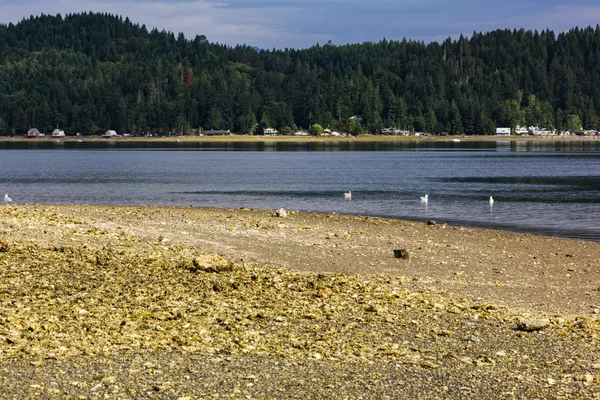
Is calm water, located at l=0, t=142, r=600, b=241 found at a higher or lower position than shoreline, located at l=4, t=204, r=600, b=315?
lower

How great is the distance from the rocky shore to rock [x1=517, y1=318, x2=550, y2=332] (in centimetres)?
3

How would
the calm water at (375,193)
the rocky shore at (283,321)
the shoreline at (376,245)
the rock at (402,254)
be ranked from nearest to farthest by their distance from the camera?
the rocky shore at (283,321), the shoreline at (376,245), the rock at (402,254), the calm water at (375,193)

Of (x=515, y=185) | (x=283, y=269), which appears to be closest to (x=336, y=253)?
(x=283, y=269)

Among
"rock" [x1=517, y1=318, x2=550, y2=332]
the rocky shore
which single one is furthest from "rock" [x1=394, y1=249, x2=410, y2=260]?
"rock" [x1=517, y1=318, x2=550, y2=332]

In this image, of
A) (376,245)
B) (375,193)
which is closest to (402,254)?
(376,245)

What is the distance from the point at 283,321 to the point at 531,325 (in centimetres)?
468

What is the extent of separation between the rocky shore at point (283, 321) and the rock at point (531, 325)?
0.03 metres

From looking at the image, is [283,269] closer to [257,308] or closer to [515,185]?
[257,308]

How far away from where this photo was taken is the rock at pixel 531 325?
14.8 m

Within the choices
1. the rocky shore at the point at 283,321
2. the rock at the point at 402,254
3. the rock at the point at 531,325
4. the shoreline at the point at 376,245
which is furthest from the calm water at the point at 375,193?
the rock at the point at 531,325

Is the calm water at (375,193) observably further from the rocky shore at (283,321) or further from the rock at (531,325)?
the rock at (531,325)

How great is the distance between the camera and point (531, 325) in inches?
585

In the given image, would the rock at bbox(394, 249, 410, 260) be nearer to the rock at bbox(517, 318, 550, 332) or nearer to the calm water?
the rock at bbox(517, 318, 550, 332)

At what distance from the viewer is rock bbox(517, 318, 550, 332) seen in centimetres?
1484
